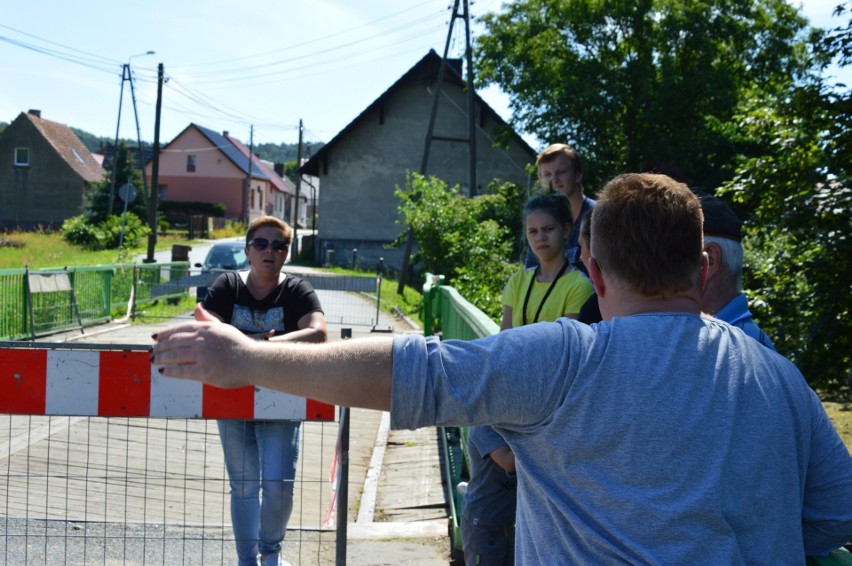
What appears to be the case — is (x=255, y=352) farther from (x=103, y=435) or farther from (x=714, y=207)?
(x=103, y=435)

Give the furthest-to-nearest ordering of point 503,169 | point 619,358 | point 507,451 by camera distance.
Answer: point 503,169
point 507,451
point 619,358

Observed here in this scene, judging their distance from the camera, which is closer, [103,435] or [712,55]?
[103,435]

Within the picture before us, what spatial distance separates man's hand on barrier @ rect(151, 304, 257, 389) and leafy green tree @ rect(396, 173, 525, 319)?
7.40 meters

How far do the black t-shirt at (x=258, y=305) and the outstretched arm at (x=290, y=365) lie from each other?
2.98 metres

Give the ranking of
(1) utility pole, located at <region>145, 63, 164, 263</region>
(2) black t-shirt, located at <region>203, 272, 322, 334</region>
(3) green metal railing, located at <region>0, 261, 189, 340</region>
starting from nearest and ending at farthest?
1. (2) black t-shirt, located at <region>203, 272, 322, 334</region>
2. (3) green metal railing, located at <region>0, 261, 189, 340</region>
3. (1) utility pole, located at <region>145, 63, 164, 263</region>

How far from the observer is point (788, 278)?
5.86m

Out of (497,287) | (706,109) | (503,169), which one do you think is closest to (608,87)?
(706,109)

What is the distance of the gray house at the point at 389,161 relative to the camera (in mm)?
38969

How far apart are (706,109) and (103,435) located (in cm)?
2791

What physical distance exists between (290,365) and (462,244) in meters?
14.4

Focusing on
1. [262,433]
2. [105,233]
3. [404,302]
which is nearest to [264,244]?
[262,433]

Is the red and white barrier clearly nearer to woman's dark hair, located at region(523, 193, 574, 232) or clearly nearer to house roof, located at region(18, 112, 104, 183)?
woman's dark hair, located at region(523, 193, 574, 232)

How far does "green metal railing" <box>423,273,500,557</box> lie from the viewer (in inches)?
193

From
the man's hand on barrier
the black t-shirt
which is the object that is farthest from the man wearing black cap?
the black t-shirt
